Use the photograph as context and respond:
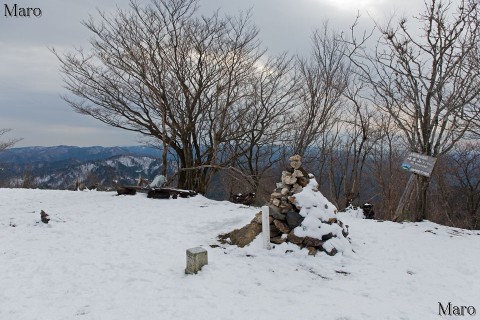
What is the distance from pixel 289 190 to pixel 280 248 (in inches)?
54.3

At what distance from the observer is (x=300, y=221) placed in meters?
6.49

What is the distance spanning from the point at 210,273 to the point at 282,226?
2108 mm

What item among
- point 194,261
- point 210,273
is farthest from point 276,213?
point 194,261

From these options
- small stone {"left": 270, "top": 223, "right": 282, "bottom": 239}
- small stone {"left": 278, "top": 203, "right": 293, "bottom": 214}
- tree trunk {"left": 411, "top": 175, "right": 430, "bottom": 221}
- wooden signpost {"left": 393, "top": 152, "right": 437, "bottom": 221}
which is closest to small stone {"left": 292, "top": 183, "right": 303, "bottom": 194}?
small stone {"left": 278, "top": 203, "right": 293, "bottom": 214}

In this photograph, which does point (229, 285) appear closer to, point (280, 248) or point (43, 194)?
point (280, 248)

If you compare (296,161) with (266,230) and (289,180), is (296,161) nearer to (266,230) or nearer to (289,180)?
(289,180)

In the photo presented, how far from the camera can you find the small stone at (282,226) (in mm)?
6504

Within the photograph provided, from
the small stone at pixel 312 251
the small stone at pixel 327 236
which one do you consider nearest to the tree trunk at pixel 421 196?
the small stone at pixel 327 236

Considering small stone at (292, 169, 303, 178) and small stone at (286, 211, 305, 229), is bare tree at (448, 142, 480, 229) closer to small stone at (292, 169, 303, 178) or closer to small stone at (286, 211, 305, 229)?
small stone at (292, 169, 303, 178)

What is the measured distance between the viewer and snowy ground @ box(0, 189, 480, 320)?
13.2 ft

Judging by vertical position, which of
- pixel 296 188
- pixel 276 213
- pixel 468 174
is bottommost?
pixel 276 213

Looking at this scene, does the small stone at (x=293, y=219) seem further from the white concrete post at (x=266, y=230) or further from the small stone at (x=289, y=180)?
the small stone at (x=289, y=180)

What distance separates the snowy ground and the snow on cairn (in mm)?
289

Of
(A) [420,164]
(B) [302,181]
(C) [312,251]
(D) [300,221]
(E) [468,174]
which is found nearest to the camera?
(C) [312,251]
